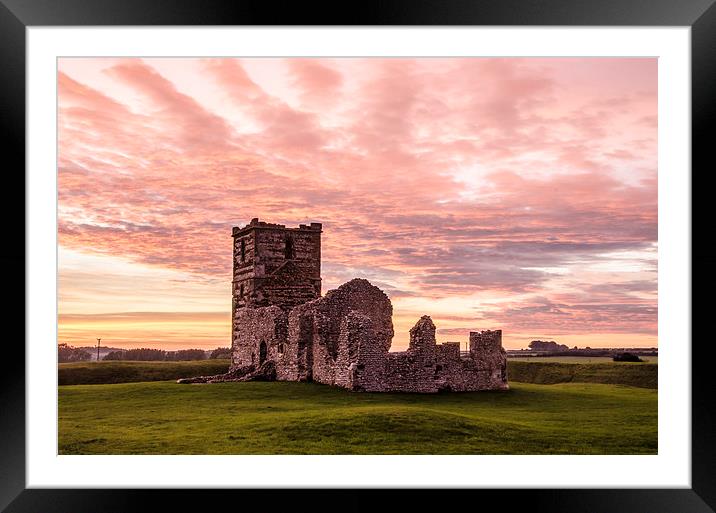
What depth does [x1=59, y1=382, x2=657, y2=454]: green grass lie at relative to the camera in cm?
1580

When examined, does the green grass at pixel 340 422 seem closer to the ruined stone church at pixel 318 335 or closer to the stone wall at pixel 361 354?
the stone wall at pixel 361 354

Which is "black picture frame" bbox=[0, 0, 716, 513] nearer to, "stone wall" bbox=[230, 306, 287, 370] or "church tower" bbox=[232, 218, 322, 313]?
"stone wall" bbox=[230, 306, 287, 370]

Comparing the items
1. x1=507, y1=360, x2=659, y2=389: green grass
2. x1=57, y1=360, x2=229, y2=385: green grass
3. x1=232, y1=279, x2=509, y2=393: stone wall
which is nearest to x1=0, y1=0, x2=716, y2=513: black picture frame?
x1=232, y1=279, x2=509, y2=393: stone wall

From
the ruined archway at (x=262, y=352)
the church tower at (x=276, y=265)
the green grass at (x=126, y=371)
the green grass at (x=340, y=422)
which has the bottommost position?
the green grass at (x=126, y=371)

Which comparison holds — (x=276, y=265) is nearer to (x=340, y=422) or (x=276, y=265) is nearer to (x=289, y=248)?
(x=289, y=248)

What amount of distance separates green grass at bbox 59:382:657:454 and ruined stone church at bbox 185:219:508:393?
117 cm

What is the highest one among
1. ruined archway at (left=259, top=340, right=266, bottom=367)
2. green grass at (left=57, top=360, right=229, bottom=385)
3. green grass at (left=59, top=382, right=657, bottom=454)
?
ruined archway at (left=259, top=340, right=266, bottom=367)

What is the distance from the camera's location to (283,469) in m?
11.1

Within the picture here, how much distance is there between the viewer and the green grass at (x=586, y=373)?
104 feet

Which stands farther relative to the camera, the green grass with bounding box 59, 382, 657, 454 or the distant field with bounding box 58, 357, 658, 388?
the distant field with bounding box 58, 357, 658, 388
